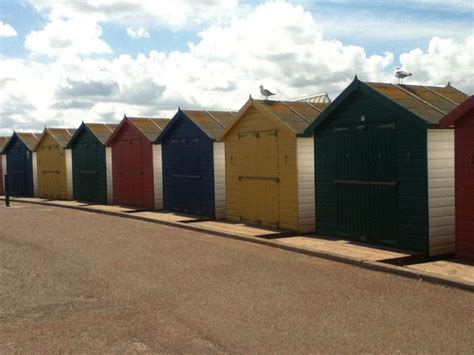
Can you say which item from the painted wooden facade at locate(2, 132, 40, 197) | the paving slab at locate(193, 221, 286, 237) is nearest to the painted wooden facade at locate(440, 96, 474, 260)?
the paving slab at locate(193, 221, 286, 237)

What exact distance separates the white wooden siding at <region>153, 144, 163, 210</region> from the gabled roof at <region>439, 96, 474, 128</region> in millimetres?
12659

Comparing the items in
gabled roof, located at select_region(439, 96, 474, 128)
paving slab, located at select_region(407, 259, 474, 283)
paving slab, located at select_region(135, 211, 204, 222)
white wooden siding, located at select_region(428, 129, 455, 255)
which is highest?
gabled roof, located at select_region(439, 96, 474, 128)

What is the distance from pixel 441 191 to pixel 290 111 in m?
5.51

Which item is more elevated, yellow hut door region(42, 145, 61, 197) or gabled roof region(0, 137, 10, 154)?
gabled roof region(0, 137, 10, 154)

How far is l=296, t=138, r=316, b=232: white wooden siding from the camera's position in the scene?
556 inches

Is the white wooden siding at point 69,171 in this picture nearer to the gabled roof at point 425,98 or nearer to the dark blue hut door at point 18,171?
the dark blue hut door at point 18,171

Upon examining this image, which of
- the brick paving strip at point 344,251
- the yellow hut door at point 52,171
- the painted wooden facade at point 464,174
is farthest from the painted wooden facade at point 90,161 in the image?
the painted wooden facade at point 464,174

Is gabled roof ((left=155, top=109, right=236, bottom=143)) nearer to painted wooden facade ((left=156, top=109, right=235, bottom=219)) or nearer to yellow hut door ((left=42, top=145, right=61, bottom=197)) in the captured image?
painted wooden facade ((left=156, top=109, right=235, bottom=219))

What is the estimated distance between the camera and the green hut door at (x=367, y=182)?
37.2ft

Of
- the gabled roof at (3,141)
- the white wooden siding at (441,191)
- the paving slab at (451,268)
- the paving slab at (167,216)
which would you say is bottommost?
the paving slab at (451,268)

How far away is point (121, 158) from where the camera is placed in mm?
23188

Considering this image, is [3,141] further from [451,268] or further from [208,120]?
[451,268]

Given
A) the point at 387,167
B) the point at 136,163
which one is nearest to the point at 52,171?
the point at 136,163

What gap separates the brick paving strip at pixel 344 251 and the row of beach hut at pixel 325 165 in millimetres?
420
